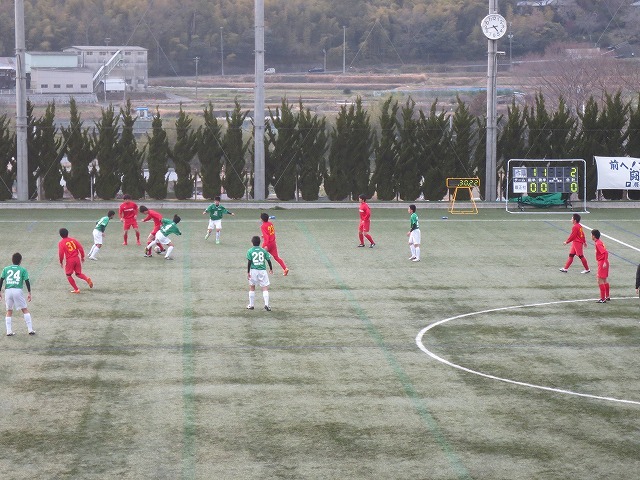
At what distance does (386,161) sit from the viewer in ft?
149

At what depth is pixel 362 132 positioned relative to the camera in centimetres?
4528

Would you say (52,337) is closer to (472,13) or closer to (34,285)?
(34,285)

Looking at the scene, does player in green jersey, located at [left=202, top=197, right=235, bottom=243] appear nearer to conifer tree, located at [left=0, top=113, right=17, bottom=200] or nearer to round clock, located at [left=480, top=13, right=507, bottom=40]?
conifer tree, located at [left=0, top=113, right=17, bottom=200]

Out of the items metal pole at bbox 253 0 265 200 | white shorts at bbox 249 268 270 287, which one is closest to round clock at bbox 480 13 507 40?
metal pole at bbox 253 0 265 200

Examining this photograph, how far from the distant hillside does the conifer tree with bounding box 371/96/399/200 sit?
28.8 m

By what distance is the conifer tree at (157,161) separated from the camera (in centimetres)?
4497

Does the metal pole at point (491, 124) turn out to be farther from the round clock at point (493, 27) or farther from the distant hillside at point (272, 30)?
the distant hillside at point (272, 30)

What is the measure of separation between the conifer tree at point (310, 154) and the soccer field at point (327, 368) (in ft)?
38.0

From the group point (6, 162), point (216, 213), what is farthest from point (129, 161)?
point (216, 213)

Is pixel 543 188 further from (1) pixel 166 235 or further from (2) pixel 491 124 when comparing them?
(1) pixel 166 235

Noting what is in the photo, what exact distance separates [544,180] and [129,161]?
633 inches

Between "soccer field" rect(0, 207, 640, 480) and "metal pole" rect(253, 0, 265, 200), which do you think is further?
"metal pole" rect(253, 0, 265, 200)

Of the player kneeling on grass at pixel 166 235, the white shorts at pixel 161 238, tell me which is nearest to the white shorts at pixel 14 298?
the player kneeling on grass at pixel 166 235

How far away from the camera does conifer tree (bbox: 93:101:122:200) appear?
44500 millimetres
